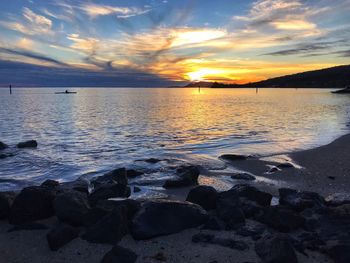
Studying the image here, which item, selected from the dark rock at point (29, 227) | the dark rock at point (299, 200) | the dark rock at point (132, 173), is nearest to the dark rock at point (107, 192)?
the dark rock at point (29, 227)

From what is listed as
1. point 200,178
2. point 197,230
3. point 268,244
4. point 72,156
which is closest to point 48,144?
Result: point 72,156

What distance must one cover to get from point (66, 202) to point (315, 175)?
956cm

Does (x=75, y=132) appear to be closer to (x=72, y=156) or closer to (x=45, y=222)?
(x=72, y=156)

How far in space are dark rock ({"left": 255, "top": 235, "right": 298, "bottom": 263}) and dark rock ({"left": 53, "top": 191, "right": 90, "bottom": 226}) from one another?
383 cm

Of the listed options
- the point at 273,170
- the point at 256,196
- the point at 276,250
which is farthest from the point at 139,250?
the point at 273,170

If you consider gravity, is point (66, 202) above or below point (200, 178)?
above

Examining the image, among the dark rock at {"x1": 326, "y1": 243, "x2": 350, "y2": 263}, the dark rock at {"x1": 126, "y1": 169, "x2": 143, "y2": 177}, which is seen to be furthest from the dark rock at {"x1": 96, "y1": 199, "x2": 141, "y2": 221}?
the dark rock at {"x1": 126, "y1": 169, "x2": 143, "y2": 177}

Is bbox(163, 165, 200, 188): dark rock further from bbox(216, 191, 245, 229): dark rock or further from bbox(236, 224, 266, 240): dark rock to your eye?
bbox(236, 224, 266, 240): dark rock

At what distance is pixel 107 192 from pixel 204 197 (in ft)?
9.27

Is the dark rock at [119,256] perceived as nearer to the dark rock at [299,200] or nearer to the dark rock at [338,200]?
the dark rock at [299,200]

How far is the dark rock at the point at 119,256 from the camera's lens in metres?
6.29

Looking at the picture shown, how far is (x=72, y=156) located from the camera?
1927 cm

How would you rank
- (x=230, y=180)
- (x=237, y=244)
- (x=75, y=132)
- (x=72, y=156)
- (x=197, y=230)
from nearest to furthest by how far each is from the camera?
1. (x=237, y=244)
2. (x=197, y=230)
3. (x=230, y=180)
4. (x=72, y=156)
5. (x=75, y=132)

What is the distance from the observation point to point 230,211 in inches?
320
